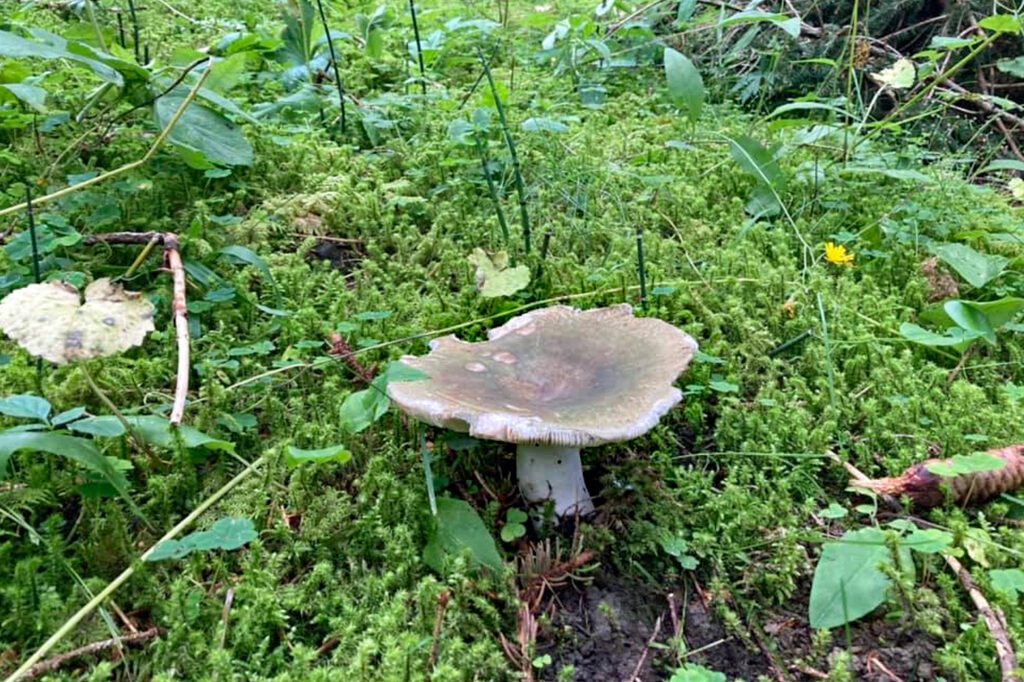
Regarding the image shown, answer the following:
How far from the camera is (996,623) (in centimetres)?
140

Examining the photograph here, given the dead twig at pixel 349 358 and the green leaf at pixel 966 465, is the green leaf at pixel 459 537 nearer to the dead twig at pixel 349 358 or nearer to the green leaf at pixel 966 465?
the dead twig at pixel 349 358

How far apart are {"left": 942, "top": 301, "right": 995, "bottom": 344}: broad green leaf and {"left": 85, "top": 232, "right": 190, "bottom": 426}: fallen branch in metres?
1.86

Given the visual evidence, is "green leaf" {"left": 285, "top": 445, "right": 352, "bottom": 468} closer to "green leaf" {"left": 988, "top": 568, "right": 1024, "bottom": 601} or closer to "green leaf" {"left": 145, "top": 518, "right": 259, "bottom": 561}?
"green leaf" {"left": 145, "top": 518, "right": 259, "bottom": 561}

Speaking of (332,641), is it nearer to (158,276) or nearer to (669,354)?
(669,354)

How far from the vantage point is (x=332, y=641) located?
4.55 ft

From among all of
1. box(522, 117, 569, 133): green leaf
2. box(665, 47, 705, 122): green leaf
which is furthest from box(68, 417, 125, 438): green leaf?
box(665, 47, 705, 122): green leaf

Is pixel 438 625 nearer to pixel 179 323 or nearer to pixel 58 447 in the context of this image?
pixel 58 447

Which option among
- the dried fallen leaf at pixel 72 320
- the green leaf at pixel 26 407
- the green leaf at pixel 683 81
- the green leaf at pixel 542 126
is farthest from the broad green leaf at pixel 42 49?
the green leaf at pixel 683 81

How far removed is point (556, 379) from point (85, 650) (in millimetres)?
991

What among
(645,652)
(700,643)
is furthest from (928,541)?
(645,652)

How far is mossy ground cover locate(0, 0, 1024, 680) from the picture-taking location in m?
1.39

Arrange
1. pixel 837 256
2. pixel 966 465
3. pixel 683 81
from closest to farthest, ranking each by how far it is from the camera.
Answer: pixel 966 465 < pixel 837 256 < pixel 683 81

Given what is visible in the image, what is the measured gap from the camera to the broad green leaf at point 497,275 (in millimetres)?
2201

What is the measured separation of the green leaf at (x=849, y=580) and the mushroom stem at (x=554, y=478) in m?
0.47
